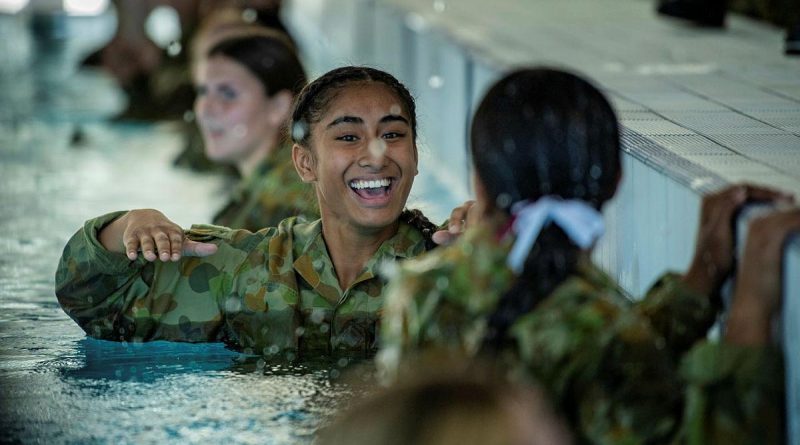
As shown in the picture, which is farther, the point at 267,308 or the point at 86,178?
the point at 86,178

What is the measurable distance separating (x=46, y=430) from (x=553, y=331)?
1.52 meters

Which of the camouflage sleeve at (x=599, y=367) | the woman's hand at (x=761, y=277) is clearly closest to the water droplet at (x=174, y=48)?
the woman's hand at (x=761, y=277)

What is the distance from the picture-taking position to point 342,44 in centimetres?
1297

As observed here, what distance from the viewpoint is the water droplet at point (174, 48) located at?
10.7 m

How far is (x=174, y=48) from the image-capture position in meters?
10.9

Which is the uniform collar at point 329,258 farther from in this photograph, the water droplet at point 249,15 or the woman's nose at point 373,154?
the water droplet at point 249,15

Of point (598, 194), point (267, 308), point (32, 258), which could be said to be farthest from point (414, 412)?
point (32, 258)

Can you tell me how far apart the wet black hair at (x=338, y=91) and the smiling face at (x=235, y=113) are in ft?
7.01

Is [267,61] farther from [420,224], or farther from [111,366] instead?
[111,366]

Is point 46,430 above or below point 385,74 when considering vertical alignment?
below

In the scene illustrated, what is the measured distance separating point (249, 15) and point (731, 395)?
679cm

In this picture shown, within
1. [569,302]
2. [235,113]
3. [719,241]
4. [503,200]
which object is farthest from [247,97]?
[569,302]

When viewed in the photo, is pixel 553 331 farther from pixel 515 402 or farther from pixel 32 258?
pixel 32 258

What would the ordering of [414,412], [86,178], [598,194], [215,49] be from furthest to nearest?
[86,178]
[215,49]
[598,194]
[414,412]
